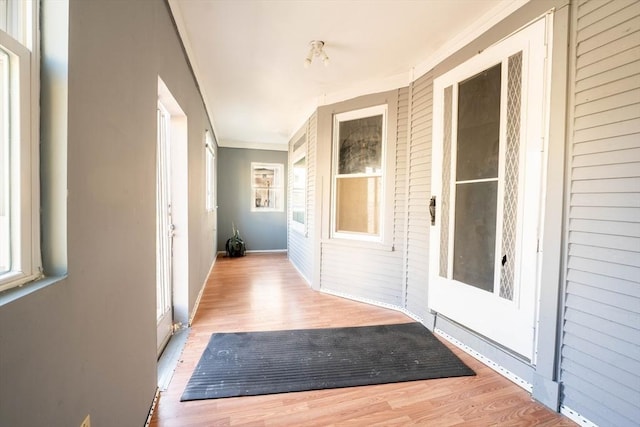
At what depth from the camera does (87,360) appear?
0.90 m

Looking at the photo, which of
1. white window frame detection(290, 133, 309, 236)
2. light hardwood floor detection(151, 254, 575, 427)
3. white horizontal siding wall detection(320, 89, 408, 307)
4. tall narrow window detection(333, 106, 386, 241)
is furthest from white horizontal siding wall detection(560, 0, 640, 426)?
white window frame detection(290, 133, 309, 236)

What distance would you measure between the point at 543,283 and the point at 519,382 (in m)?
0.73

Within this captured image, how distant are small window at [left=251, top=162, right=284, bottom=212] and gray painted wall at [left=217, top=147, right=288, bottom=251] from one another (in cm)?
10

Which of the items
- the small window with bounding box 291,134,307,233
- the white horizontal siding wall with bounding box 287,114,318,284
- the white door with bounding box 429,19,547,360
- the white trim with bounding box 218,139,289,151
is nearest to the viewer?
the white door with bounding box 429,19,547,360

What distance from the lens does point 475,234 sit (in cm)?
216

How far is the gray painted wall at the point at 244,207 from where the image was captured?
20.7 ft

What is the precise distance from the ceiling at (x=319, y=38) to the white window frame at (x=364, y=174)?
0.75ft

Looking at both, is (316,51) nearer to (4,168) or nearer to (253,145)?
(4,168)

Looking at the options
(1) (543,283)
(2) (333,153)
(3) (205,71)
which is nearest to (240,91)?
(3) (205,71)

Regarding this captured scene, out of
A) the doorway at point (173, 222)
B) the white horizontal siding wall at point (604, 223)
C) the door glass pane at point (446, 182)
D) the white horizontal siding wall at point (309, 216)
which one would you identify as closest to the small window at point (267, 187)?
the white horizontal siding wall at point (309, 216)

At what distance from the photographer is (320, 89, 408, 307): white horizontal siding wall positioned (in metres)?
3.03

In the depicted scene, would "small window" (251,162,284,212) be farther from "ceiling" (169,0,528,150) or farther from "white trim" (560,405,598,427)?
"white trim" (560,405,598,427)

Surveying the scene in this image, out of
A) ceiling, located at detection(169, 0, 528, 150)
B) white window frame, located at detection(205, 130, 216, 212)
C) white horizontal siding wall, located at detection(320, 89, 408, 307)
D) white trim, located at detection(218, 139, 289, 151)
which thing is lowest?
white horizontal siding wall, located at detection(320, 89, 408, 307)

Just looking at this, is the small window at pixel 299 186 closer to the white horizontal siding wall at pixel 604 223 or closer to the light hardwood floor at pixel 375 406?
the light hardwood floor at pixel 375 406
